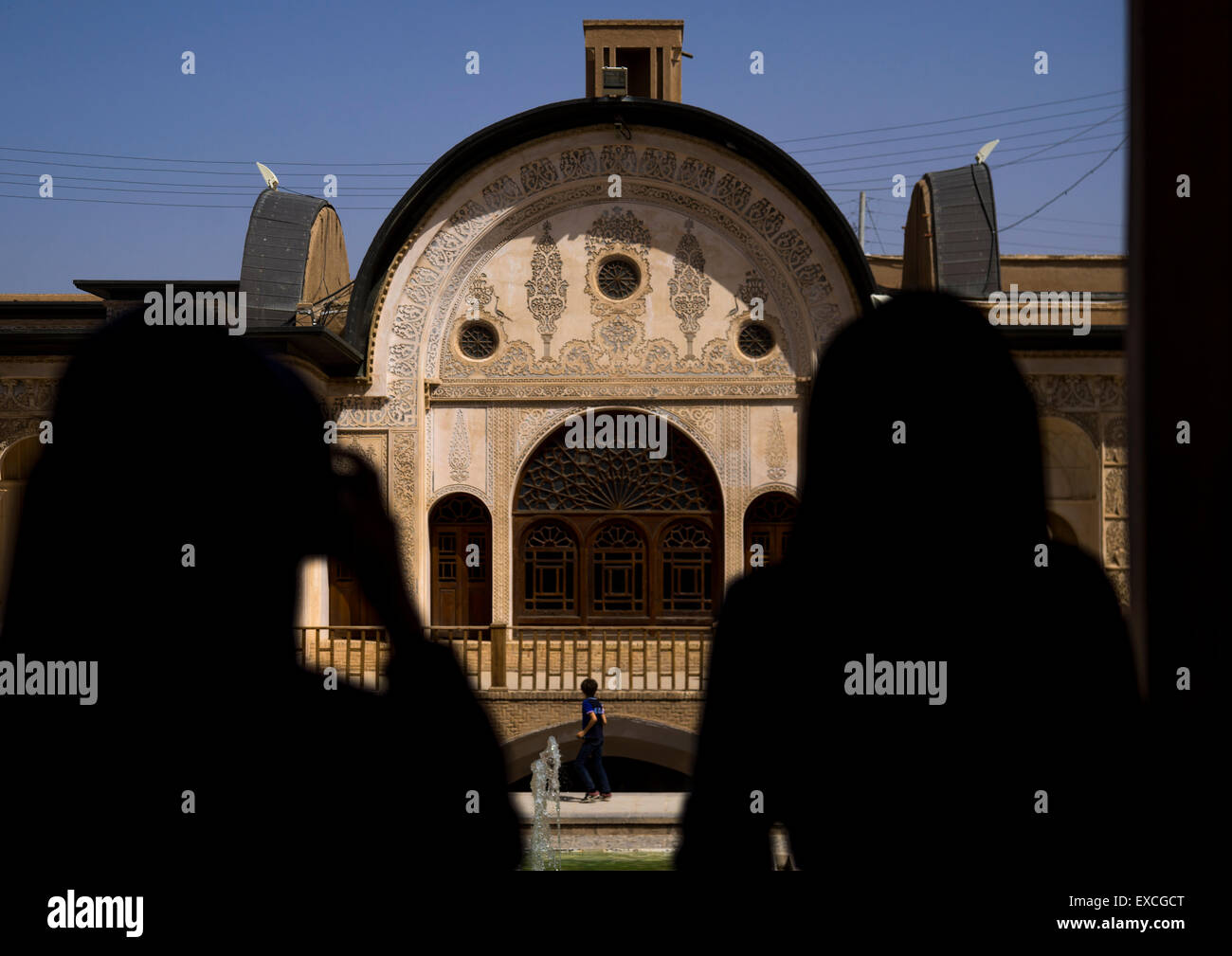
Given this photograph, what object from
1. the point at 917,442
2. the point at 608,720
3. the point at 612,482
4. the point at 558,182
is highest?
the point at 558,182

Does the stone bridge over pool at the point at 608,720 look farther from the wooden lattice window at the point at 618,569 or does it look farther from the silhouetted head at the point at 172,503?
the silhouetted head at the point at 172,503

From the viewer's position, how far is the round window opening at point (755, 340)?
13.1m

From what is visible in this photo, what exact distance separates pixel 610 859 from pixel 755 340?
685 centimetres

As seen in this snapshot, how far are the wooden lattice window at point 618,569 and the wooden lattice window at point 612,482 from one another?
0.33 meters

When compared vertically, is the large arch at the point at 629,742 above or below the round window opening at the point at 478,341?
below

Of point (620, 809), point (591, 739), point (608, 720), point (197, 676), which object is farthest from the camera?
point (608, 720)

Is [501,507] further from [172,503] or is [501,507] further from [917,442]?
[917,442]

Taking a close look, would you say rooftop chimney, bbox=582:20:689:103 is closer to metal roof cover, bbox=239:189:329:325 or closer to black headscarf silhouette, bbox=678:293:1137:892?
metal roof cover, bbox=239:189:329:325

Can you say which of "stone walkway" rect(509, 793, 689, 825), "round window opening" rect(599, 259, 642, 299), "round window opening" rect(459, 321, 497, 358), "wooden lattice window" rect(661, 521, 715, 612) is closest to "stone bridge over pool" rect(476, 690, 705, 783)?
"stone walkway" rect(509, 793, 689, 825)

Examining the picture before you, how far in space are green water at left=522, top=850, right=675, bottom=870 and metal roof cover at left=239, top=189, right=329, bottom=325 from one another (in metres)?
6.43

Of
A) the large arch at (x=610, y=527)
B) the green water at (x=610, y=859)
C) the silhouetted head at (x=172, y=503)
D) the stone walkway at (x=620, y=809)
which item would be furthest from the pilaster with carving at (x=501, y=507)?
the silhouetted head at (x=172, y=503)

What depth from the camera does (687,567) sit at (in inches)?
517

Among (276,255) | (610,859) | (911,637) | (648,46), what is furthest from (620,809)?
(648,46)
